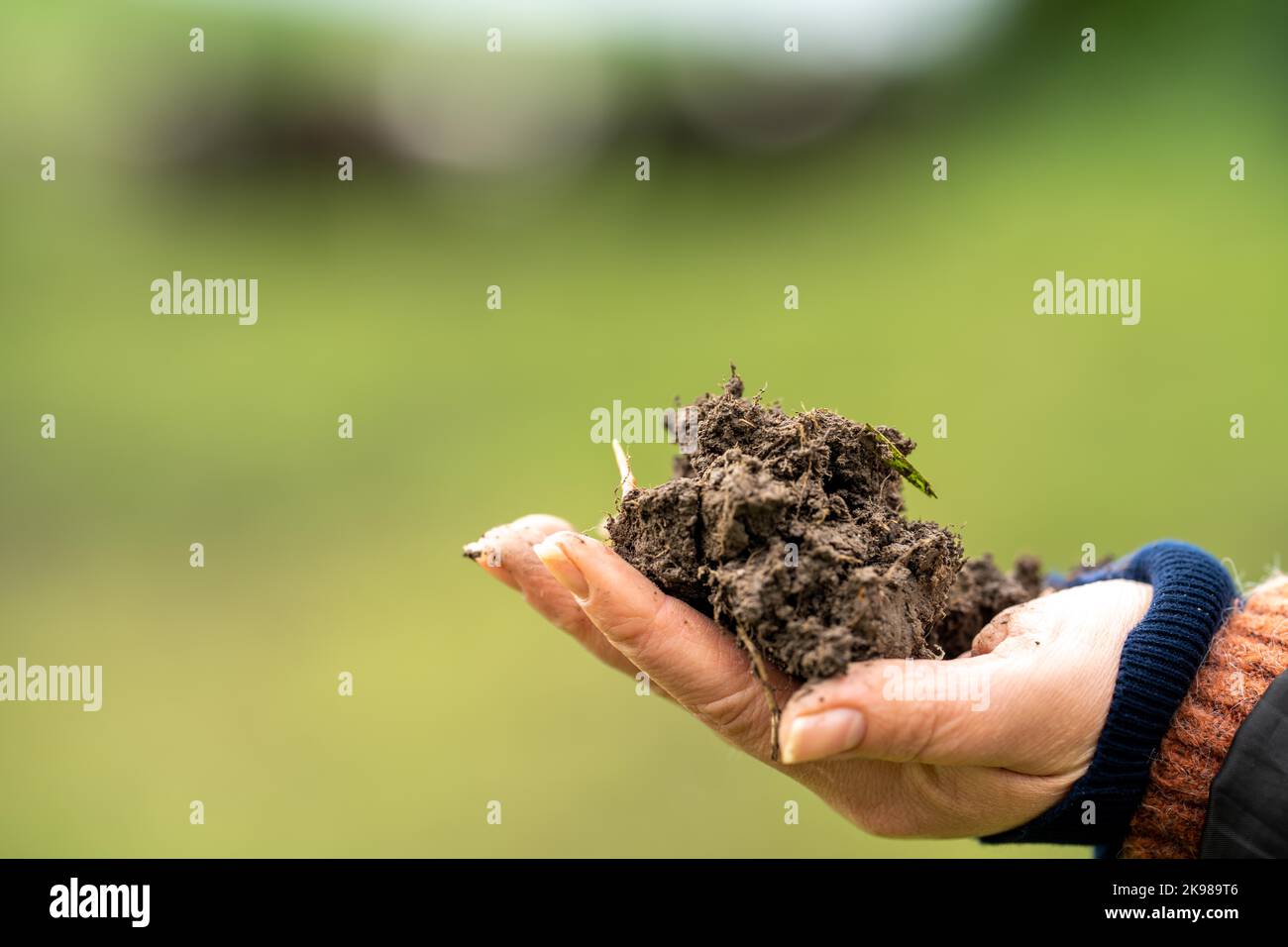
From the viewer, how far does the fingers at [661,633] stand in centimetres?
206

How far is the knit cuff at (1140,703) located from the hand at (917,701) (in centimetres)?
3

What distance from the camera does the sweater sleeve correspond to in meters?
2.08

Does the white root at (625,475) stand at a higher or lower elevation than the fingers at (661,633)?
higher

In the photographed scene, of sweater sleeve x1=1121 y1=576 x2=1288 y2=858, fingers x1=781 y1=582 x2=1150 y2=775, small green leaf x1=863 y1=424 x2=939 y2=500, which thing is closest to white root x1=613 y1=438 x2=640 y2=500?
small green leaf x1=863 y1=424 x2=939 y2=500

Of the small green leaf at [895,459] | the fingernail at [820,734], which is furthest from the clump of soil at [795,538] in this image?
the fingernail at [820,734]

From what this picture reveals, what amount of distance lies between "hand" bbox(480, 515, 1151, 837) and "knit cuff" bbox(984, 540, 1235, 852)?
0.03m

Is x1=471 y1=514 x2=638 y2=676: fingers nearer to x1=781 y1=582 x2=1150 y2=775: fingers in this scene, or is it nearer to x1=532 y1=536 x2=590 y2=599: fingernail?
x1=532 y1=536 x2=590 y2=599: fingernail

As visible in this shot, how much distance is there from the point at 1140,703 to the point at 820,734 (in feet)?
2.73

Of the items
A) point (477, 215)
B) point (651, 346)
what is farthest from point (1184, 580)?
point (477, 215)

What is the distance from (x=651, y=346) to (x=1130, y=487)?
3.97 meters

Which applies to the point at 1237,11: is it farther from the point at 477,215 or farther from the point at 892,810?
the point at 892,810

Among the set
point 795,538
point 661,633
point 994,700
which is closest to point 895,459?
point 795,538

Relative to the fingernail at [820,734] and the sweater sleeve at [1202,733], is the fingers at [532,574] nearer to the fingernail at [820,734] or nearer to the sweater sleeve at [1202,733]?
the fingernail at [820,734]

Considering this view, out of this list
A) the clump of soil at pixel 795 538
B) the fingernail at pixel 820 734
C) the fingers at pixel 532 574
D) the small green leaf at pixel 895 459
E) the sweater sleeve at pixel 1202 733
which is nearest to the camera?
the fingernail at pixel 820 734
